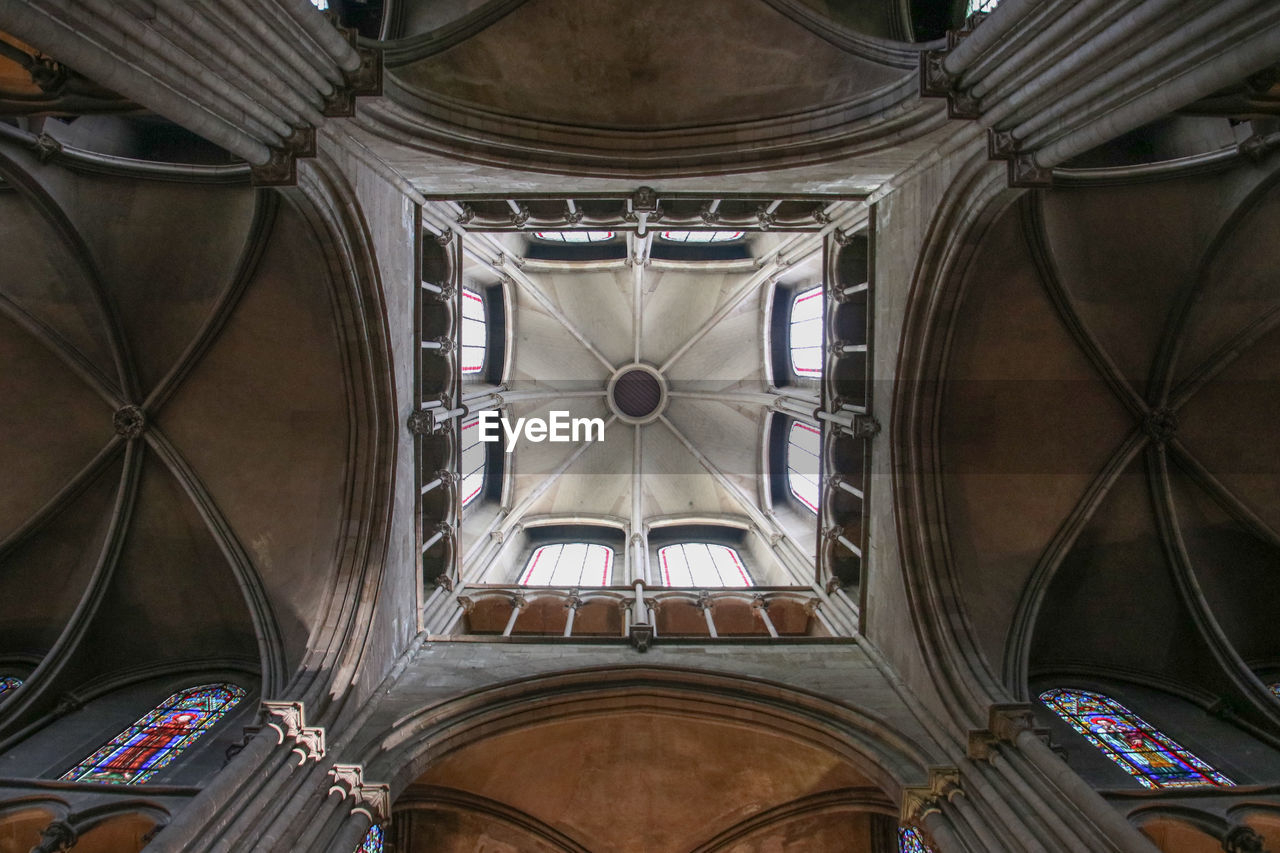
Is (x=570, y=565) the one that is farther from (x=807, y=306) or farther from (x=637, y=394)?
(x=807, y=306)

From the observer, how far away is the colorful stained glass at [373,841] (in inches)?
342

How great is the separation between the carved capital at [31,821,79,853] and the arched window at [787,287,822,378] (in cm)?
1494

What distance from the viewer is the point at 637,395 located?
23.2 metres

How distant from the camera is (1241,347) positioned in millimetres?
11633

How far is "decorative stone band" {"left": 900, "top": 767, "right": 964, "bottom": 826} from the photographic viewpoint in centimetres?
772

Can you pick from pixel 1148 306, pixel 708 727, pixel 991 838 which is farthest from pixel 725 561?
pixel 991 838

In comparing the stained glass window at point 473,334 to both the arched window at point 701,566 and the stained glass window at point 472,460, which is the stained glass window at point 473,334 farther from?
the arched window at point 701,566

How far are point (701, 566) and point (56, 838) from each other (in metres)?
13.2

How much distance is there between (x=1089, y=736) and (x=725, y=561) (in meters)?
9.32

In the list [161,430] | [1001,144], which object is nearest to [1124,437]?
[1001,144]

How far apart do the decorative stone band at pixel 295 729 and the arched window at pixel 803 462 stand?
11999mm

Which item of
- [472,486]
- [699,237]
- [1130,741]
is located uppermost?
[699,237]

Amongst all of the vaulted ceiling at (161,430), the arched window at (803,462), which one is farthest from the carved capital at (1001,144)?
the arched window at (803,462)

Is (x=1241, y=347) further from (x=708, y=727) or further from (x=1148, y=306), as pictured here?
(x=708, y=727)
